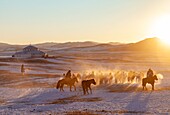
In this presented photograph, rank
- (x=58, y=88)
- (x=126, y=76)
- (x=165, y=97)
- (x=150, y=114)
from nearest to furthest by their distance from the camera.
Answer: (x=150, y=114) → (x=165, y=97) → (x=58, y=88) → (x=126, y=76)

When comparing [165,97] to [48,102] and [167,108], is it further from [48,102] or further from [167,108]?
[48,102]

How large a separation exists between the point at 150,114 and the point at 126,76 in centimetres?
1949

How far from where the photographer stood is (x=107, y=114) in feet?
68.8

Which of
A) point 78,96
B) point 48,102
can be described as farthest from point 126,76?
point 48,102

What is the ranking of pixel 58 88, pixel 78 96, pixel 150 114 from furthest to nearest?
pixel 58 88 < pixel 78 96 < pixel 150 114

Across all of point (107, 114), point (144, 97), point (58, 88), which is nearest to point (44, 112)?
point (107, 114)

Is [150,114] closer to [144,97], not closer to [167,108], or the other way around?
[167,108]

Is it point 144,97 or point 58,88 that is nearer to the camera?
point 144,97

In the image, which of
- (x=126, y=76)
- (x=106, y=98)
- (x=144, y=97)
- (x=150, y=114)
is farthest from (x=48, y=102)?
(x=126, y=76)

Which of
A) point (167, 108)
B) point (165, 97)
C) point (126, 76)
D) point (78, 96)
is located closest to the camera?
point (167, 108)

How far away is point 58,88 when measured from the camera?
113ft

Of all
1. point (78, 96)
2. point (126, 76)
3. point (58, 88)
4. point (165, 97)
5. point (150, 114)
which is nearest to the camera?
point (150, 114)

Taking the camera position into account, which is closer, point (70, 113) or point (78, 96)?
point (70, 113)

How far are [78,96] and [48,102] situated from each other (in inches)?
133
